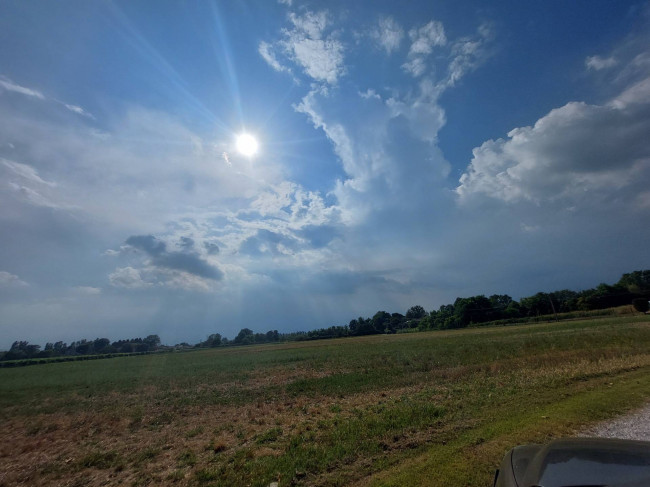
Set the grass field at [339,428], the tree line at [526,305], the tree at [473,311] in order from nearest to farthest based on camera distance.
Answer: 1. the grass field at [339,428]
2. the tree line at [526,305]
3. the tree at [473,311]

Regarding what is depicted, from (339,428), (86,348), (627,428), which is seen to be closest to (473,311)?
(627,428)

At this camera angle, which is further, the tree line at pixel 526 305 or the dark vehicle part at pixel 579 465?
the tree line at pixel 526 305

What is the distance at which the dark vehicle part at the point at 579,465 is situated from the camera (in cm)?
270

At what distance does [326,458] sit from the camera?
25.2 ft

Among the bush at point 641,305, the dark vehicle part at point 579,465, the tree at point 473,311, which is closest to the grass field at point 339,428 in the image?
the dark vehicle part at point 579,465

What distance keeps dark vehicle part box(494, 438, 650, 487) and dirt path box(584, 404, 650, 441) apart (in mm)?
5575

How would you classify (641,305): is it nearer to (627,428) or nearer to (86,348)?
(627,428)

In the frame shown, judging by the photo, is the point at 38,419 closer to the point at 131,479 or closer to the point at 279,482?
the point at 131,479

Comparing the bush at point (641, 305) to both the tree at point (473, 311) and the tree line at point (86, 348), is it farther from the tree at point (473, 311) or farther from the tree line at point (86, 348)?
the tree line at point (86, 348)

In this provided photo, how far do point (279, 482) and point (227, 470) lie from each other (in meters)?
2.12

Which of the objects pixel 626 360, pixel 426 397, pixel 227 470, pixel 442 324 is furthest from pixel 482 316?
pixel 227 470

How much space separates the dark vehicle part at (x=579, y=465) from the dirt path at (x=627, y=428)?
5.57 meters

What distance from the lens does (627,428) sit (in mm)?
7551

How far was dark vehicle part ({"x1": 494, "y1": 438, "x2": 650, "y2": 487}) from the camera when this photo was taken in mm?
2701
